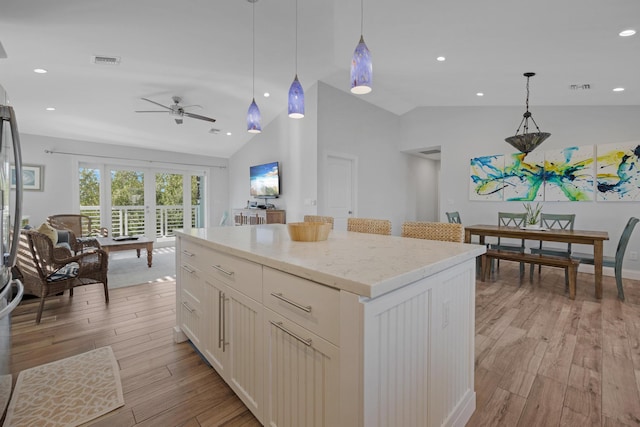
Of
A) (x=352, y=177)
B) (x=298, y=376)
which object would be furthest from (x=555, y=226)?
(x=298, y=376)

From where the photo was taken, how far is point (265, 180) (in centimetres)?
585

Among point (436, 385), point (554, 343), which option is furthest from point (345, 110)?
point (436, 385)

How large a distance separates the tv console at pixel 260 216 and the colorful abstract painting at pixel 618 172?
4967mm

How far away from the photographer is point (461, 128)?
5.51 m

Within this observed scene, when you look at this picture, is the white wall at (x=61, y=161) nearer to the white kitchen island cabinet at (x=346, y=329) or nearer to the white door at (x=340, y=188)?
the white door at (x=340, y=188)

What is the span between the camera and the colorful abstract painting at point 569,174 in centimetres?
435

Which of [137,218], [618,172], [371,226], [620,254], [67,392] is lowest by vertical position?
[67,392]

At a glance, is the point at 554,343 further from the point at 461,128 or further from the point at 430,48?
the point at 461,128

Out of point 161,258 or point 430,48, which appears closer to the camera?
point 430,48

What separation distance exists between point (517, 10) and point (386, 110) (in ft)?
11.5

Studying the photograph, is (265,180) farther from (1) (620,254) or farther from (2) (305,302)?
(1) (620,254)

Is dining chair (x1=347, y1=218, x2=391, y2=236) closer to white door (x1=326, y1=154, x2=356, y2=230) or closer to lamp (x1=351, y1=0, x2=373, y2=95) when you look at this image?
lamp (x1=351, y1=0, x2=373, y2=95)

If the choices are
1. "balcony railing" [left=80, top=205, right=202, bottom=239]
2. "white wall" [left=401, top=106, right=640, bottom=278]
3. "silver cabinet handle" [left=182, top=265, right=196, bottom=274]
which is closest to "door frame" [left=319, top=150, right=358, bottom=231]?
"white wall" [left=401, top=106, right=640, bottom=278]

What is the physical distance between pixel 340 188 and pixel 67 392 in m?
4.16
